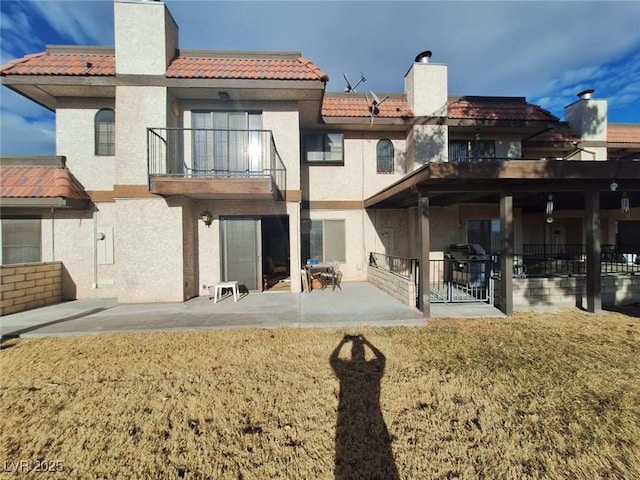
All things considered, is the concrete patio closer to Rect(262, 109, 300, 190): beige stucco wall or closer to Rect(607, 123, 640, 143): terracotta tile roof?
Rect(262, 109, 300, 190): beige stucco wall

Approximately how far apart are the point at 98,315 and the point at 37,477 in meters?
5.40

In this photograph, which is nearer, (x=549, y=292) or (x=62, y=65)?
(x=549, y=292)

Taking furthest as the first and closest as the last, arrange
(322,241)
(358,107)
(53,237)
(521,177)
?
(322,241)
(358,107)
(53,237)
(521,177)

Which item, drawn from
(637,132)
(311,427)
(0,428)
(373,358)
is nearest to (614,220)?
(637,132)

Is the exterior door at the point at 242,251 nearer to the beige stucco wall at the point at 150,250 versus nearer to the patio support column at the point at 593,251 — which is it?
the beige stucco wall at the point at 150,250

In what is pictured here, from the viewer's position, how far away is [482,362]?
4.25 m

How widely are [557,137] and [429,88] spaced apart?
265 inches

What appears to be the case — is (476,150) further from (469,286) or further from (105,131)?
(105,131)

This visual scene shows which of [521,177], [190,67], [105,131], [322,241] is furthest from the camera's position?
[322,241]

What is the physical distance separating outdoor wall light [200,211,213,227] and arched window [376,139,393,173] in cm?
Result: 672

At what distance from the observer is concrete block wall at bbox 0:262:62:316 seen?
6.88 m

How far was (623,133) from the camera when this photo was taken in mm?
13008

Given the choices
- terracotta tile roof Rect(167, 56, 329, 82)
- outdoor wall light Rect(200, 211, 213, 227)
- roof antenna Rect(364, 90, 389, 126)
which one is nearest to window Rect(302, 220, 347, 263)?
outdoor wall light Rect(200, 211, 213, 227)

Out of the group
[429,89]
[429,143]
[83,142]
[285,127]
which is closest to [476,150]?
[429,143]
